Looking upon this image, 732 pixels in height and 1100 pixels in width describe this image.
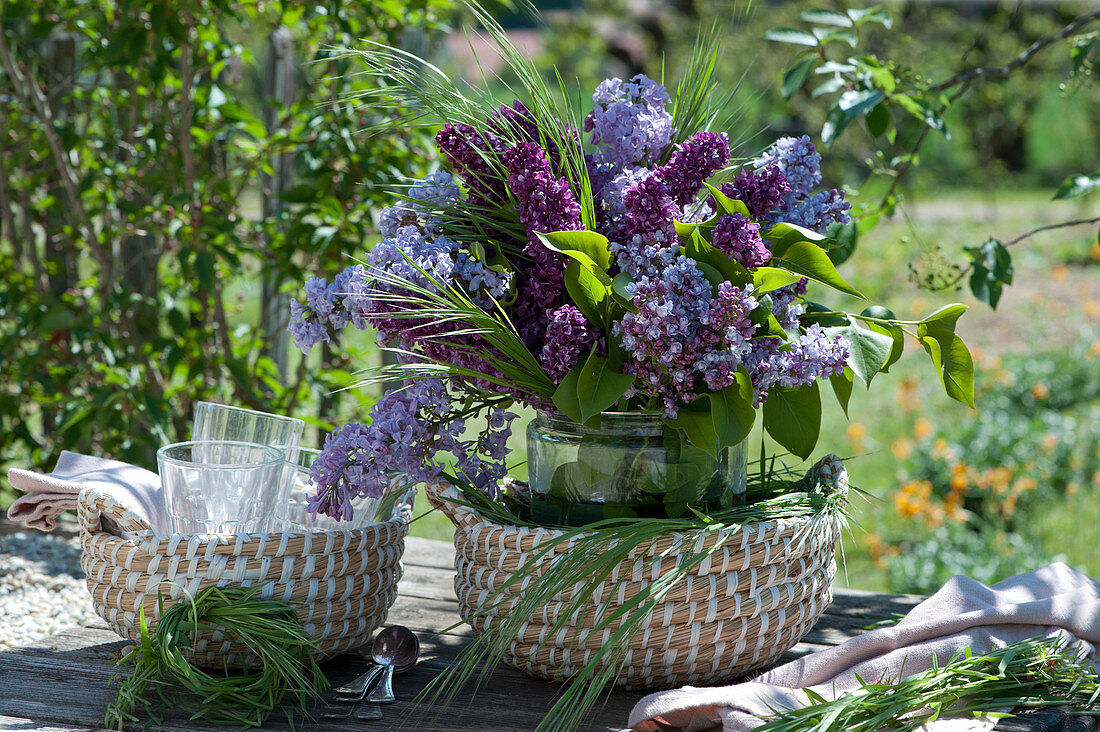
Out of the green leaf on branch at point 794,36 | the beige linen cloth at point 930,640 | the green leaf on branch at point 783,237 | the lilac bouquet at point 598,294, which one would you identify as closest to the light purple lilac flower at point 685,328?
the lilac bouquet at point 598,294

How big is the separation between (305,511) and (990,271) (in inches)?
49.3

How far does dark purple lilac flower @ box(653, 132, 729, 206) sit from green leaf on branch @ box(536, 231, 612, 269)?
0.35ft

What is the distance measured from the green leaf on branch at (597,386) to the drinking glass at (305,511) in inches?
16.7

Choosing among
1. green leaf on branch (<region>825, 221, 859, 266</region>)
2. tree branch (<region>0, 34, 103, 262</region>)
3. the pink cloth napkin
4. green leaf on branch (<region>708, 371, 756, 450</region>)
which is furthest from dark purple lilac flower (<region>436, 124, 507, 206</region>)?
tree branch (<region>0, 34, 103, 262</region>)

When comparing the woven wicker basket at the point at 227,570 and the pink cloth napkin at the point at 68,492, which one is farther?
the pink cloth napkin at the point at 68,492

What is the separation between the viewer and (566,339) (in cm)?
102

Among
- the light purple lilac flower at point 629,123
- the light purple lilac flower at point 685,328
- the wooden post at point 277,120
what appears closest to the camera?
the light purple lilac flower at point 685,328

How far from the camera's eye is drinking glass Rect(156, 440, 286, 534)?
118 cm

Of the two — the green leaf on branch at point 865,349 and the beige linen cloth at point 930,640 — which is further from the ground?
the green leaf on branch at point 865,349

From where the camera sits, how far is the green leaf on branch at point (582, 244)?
3.27 feet

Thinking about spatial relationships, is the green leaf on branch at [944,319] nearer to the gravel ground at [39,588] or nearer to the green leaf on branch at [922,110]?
the green leaf on branch at [922,110]

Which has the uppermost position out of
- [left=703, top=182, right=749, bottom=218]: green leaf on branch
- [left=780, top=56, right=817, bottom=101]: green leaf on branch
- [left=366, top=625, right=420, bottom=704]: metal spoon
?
[left=780, top=56, right=817, bottom=101]: green leaf on branch

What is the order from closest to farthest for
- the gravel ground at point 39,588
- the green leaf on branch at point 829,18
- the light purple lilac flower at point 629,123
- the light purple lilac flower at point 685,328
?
the light purple lilac flower at point 685,328 < the light purple lilac flower at point 629,123 < the gravel ground at point 39,588 < the green leaf on branch at point 829,18

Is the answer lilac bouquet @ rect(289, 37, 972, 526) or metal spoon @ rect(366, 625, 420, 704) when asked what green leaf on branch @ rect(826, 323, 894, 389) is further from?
metal spoon @ rect(366, 625, 420, 704)
